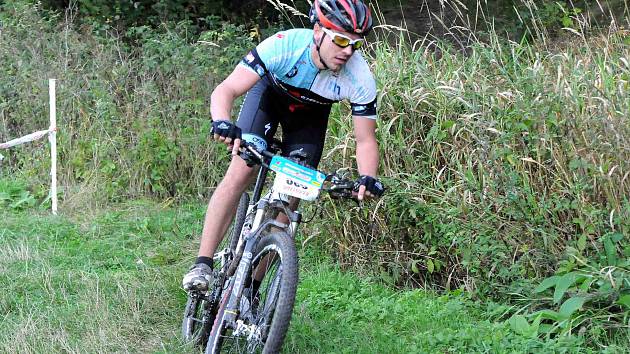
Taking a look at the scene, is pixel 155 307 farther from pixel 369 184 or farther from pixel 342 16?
pixel 342 16

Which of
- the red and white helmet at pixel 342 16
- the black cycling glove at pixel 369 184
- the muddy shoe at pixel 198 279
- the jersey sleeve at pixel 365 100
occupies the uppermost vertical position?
the red and white helmet at pixel 342 16

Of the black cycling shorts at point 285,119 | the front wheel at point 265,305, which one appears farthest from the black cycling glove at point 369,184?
the black cycling shorts at point 285,119

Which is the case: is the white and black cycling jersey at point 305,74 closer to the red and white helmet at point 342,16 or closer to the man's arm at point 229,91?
the man's arm at point 229,91

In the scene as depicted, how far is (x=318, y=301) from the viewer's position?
5816 mm

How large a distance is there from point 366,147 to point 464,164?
1.48 meters

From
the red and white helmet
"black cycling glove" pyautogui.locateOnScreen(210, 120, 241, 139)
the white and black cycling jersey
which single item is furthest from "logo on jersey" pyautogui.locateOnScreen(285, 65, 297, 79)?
"black cycling glove" pyautogui.locateOnScreen(210, 120, 241, 139)

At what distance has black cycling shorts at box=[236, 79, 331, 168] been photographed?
492 cm

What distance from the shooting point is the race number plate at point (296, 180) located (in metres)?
4.23

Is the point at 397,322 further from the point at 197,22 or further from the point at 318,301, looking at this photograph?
the point at 197,22

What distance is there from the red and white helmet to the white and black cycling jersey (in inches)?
10.0

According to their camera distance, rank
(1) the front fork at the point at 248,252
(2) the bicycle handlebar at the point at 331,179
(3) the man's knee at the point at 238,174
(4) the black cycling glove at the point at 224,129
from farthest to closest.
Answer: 1. (3) the man's knee at the point at 238,174
2. (1) the front fork at the point at 248,252
3. (2) the bicycle handlebar at the point at 331,179
4. (4) the black cycling glove at the point at 224,129

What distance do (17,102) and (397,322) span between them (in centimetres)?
596

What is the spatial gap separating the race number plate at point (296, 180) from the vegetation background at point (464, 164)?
62.7 inches

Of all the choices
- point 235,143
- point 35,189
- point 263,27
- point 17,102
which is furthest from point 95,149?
point 235,143
